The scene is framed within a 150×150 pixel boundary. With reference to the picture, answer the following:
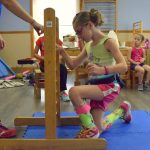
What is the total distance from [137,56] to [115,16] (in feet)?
8.04

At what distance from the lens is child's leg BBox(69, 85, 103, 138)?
171 centimetres

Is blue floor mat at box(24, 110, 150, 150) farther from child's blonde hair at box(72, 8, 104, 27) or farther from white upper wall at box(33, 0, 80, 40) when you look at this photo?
white upper wall at box(33, 0, 80, 40)

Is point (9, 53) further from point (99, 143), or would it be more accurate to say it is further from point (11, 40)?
point (99, 143)

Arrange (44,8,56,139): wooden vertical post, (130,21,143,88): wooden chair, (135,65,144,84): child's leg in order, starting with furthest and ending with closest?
(130,21,143,88): wooden chair → (135,65,144,84): child's leg → (44,8,56,139): wooden vertical post

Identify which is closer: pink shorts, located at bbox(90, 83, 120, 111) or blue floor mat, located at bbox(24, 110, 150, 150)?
blue floor mat, located at bbox(24, 110, 150, 150)

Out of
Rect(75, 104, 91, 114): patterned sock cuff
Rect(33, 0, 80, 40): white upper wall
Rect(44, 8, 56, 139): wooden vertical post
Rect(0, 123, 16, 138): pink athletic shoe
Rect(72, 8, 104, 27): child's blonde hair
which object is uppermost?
Rect(33, 0, 80, 40): white upper wall

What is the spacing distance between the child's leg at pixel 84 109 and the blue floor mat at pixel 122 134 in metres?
0.13

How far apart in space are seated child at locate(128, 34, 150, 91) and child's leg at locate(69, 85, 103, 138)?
2356 millimetres

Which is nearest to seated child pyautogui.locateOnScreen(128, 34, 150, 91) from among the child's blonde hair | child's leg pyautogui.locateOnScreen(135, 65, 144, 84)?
child's leg pyautogui.locateOnScreen(135, 65, 144, 84)

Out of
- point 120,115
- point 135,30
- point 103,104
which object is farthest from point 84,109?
point 135,30

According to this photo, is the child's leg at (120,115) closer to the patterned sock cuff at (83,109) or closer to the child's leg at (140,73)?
the patterned sock cuff at (83,109)

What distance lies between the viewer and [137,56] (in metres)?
4.26

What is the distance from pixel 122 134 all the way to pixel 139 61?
2.50 m

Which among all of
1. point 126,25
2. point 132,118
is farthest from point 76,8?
point 132,118
